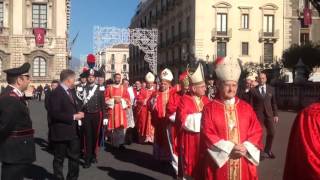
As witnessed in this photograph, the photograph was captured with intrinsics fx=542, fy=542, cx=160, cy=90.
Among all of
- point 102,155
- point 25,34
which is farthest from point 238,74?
point 25,34

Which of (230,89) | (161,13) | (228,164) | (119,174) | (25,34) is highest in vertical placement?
(161,13)

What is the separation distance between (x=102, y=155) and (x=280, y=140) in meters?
5.23

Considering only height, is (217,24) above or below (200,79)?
above

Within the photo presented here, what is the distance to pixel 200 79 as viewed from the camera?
23.1ft

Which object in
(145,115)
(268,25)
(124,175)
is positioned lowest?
(124,175)

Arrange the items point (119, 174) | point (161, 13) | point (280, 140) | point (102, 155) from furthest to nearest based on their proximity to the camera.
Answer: point (161, 13)
point (280, 140)
point (102, 155)
point (119, 174)

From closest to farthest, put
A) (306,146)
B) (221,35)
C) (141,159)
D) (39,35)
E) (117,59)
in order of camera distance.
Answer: (306,146) → (141,159) → (39,35) → (221,35) → (117,59)

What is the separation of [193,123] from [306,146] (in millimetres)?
2938

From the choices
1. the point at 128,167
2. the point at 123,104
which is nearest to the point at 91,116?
the point at 128,167

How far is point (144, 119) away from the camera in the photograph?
46.6 feet

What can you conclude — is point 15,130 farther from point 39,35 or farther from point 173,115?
point 39,35

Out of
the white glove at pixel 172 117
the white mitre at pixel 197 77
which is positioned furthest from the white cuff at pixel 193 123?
the white glove at pixel 172 117

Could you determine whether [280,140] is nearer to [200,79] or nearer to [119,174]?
[119,174]

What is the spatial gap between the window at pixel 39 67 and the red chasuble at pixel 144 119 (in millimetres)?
33252
